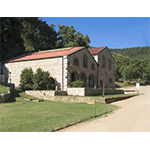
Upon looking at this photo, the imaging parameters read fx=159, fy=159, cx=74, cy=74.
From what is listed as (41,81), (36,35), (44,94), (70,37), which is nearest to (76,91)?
(44,94)

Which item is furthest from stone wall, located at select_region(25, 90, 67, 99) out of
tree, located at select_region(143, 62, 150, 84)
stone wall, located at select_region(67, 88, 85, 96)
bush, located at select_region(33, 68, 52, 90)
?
tree, located at select_region(143, 62, 150, 84)

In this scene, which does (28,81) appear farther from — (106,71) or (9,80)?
(106,71)

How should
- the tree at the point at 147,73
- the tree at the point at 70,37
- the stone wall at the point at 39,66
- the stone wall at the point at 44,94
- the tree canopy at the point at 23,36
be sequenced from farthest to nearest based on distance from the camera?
the tree at the point at 147,73, the tree at the point at 70,37, the tree canopy at the point at 23,36, the stone wall at the point at 39,66, the stone wall at the point at 44,94

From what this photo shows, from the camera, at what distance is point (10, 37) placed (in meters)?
38.9

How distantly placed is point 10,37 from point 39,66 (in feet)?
59.6

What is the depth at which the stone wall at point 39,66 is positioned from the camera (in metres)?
23.9

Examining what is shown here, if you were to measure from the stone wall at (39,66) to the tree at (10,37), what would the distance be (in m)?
7.34

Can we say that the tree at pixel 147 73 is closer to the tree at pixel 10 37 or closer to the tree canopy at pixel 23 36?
the tree canopy at pixel 23 36

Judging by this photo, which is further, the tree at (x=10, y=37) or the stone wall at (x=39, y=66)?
the tree at (x=10, y=37)

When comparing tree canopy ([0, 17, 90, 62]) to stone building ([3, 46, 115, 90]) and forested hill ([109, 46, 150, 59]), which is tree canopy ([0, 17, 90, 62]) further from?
forested hill ([109, 46, 150, 59])

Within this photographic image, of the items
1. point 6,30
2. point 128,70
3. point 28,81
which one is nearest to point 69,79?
point 28,81

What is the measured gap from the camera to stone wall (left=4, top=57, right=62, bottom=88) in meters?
23.9

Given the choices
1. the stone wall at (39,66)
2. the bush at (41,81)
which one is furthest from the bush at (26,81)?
the stone wall at (39,66)

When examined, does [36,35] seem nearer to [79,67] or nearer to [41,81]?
[79,67]
